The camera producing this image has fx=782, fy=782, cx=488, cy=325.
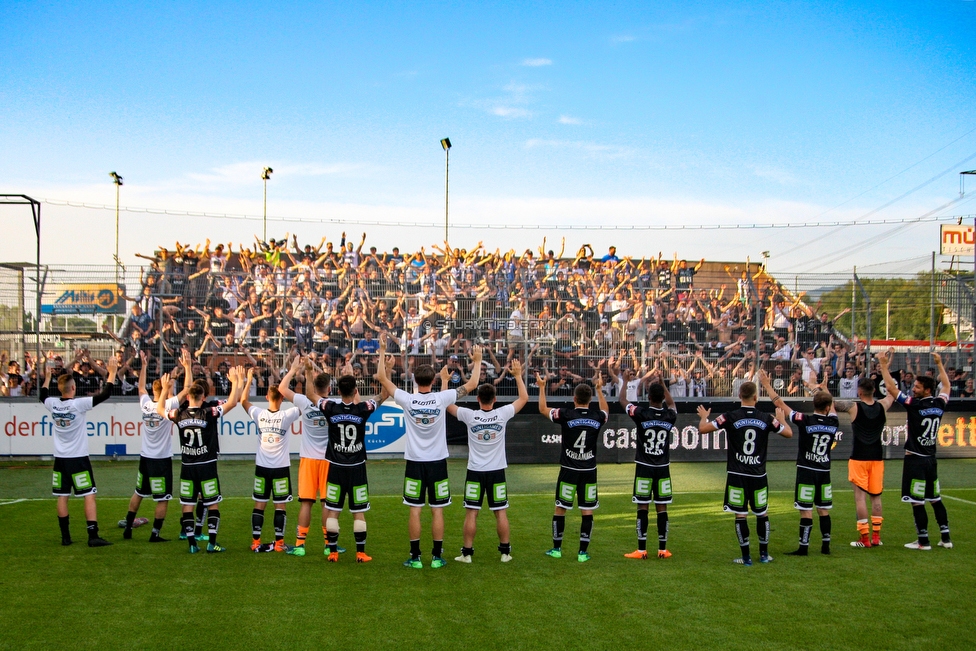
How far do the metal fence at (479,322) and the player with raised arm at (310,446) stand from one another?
6862 mm

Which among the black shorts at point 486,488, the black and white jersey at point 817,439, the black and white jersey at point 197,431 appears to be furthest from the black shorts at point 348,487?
the black and white jersey at point 817,439

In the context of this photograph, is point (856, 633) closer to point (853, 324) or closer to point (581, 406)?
point (581, 406)

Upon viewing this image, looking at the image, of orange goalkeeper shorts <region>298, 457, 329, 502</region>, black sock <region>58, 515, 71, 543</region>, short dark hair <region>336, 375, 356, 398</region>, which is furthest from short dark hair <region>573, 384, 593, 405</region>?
black sock <region>58, 515, 71, 543</region>

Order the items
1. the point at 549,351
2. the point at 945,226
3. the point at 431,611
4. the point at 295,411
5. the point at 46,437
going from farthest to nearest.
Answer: the point at 945,226 < the point at 549,351 < the point at 46,437 < the point at 295,411 < the point at 431,611

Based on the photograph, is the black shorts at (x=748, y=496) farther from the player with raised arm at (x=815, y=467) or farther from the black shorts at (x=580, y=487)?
the black shorts at (x=580, y=487)

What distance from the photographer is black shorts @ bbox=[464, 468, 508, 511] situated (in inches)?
326

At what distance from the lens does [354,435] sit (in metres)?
8.25

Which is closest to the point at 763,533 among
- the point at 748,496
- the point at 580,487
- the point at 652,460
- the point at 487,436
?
the point at 748,496

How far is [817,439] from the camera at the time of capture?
884 cm

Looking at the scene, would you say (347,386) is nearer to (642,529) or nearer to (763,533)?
(642,529)

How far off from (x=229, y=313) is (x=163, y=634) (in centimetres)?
1162

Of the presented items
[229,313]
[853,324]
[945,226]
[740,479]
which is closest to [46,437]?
[229,313]

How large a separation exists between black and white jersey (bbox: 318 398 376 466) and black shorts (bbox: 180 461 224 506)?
164cm

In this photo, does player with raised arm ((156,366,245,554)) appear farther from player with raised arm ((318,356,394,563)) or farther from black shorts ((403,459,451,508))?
black shorts ((403,459,451,508))
